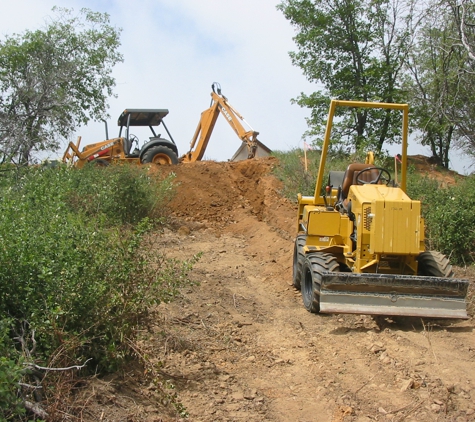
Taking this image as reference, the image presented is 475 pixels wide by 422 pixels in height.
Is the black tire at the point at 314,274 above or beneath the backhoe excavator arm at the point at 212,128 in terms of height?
beneath

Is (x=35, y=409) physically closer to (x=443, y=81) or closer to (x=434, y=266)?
(x=434, y=266)

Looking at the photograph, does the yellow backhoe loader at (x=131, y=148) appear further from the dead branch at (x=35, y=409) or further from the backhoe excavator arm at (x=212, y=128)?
the dead branch at (x=35, y=409)

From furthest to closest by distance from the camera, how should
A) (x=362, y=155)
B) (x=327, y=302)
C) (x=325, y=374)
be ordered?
(x=362, y=155)
(x=327, y=302)
(x=325, y=374)

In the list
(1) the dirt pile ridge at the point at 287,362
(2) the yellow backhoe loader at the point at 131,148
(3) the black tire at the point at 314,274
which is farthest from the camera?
(2) the yellow backhoe loader at the point at 131,148

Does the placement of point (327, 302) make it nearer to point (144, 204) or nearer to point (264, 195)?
point (144, 204)

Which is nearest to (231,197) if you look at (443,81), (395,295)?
(443,81)

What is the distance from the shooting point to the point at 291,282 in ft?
32.7

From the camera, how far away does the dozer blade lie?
7.14m

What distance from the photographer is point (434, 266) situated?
25.5 ft

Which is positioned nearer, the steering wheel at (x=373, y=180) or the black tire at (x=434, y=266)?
the black tire at (x=434, y=266)

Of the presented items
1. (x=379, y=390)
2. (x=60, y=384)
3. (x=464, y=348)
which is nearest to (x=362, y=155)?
(x=464, y=348)

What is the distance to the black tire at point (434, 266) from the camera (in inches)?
301

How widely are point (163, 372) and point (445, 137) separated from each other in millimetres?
22611

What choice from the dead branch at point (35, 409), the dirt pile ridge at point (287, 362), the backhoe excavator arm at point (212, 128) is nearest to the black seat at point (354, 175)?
the dirt pile ridge at point (287, 362)
